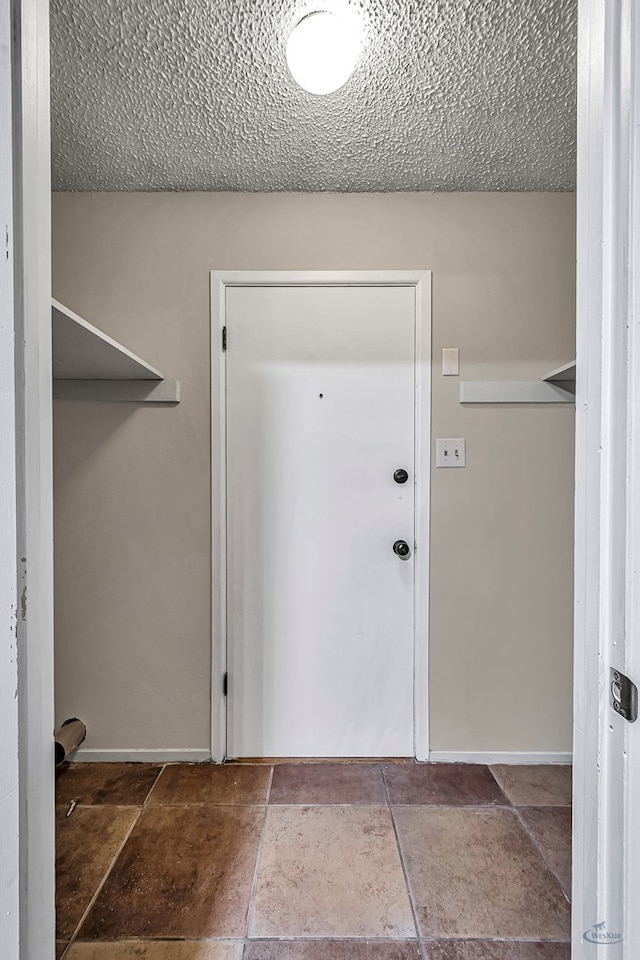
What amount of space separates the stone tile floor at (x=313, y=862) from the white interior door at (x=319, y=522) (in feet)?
0.75

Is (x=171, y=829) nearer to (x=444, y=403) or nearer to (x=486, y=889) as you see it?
(x=486, y=889)

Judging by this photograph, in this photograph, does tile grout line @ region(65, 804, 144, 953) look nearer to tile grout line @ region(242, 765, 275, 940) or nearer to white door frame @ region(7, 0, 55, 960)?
tile grout line @ region(242, 765, 275, 940)

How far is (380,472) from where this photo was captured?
1955mm

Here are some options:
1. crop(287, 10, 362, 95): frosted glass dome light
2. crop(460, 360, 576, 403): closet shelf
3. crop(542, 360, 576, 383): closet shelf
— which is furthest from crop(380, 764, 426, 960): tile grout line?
crop(287, 10, 362, 95): frosted glass dome light

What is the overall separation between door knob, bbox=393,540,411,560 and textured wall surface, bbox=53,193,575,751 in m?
0.12

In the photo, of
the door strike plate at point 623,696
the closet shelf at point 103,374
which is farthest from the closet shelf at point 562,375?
the closet shelf at point 103,374

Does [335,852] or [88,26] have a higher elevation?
[88,26]

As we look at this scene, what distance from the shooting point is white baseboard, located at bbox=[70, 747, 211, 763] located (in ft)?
6.31

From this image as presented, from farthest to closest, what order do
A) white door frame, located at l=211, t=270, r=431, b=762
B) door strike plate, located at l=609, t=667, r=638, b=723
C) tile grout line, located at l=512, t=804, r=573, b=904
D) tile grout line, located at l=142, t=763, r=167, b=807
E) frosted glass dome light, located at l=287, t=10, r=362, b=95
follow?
white door frame, located at l=211, t=270, r=431, b=762, tile grout line, located at l=142, t=763, r=167, b=807, tile grout line, located at l=512, t=804, r=573, b=904, frosted glass dome light, located at l=287, t=10, r=362, b=95, door strike plate, located at l=609, t=667, r=638, b=723

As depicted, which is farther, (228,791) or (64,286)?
(64,286)

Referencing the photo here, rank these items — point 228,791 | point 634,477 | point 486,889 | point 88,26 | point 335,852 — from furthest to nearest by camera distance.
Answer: point 228,791, point 335,852, point 486,889, point 88,26, point 634,477

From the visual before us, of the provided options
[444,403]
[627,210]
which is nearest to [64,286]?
[444,403]

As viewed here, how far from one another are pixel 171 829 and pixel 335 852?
1.82 feet

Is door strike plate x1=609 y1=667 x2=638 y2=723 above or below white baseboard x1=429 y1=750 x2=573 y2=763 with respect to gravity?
above
